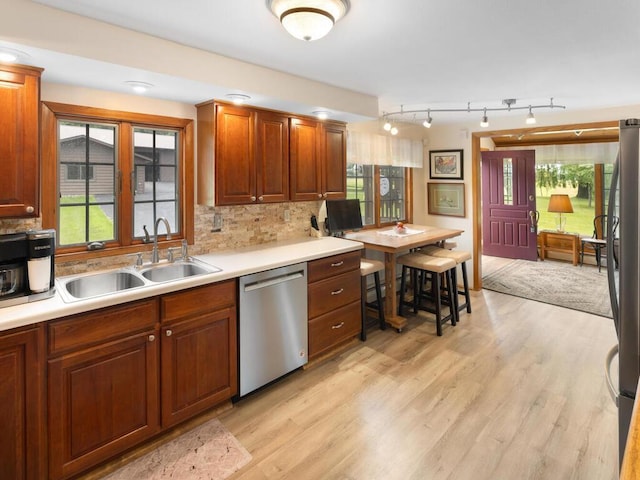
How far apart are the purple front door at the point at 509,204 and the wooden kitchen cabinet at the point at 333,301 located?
4.86 meters

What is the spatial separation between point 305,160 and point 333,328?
5.00ft

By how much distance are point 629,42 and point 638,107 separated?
228 cm

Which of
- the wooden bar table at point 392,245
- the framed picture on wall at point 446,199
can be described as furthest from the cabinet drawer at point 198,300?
the framed picture on wall at point 446,199

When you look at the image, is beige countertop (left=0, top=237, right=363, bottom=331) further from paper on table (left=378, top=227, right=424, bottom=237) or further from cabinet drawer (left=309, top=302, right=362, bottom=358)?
paper on table (left=378, top=227, right=424, bottom=237)

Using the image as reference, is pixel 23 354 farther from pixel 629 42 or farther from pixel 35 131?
pixel 629 42

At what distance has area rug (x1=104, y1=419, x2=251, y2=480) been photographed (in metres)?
1.95

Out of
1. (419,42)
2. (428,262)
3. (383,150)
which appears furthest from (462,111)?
(419,42)

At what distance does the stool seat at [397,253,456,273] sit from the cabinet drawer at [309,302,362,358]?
0.81m

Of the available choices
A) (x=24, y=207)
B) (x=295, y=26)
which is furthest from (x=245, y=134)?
(x=24, y=207)

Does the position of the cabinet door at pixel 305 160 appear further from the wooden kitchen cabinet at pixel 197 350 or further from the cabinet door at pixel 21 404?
the cabinet door at pixel 21 404

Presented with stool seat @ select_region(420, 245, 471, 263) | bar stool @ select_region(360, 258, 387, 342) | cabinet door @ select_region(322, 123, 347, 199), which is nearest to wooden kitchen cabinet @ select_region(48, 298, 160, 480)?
bar stool @ select_region(360, 258, 387, 342)

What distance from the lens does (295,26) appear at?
172cm

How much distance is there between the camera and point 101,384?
1930mm

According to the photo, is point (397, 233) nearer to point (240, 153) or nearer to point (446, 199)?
point (446, 199)
